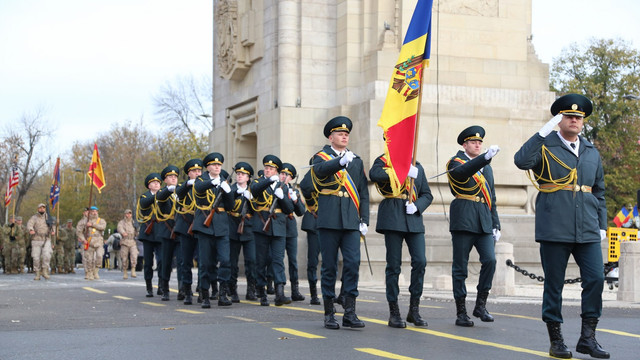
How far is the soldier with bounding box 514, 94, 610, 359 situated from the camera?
852 cm

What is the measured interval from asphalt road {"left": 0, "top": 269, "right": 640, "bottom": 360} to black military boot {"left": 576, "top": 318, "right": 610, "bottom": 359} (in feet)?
0.35

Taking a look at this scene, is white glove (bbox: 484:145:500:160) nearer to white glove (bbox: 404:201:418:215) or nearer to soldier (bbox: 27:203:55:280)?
white glove (bbox: 404:201:418:215)

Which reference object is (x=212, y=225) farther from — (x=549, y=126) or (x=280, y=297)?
(x=549, y=126)

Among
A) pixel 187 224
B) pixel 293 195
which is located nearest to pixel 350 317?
pixel 293 195

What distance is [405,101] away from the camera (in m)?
11.2

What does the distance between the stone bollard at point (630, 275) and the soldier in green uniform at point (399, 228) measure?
204 inches

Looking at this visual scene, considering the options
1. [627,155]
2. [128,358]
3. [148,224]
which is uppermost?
[627,155]

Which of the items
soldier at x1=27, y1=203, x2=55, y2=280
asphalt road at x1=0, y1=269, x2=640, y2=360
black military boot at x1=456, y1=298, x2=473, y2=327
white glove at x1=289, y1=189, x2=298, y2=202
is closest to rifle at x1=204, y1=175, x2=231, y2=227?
asphalt road at x1=0, y1=269, x2=640, y2=360

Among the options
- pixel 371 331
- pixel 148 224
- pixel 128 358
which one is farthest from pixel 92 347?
pixel 148 224

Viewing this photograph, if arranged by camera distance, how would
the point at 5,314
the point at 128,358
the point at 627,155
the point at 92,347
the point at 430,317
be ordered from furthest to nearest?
the point at 627,155 → the point at 5,314 → the point at 430,317 → the point at 92,347 → the point at 128,358

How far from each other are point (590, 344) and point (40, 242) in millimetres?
20989

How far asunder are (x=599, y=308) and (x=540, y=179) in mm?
1172

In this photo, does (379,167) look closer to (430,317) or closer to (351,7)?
(430,317)

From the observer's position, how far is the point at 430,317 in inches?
470
